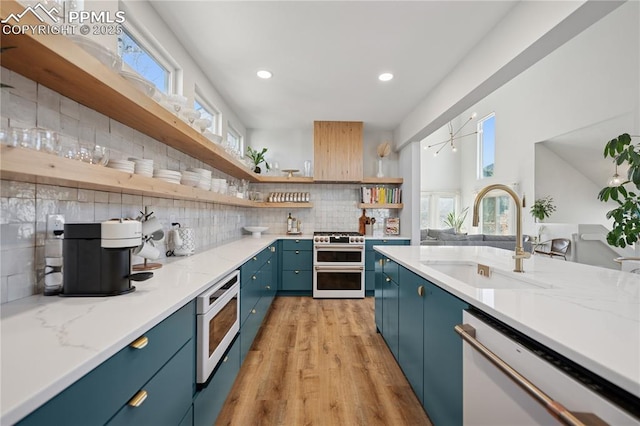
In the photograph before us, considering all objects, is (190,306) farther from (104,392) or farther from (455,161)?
(455,161)

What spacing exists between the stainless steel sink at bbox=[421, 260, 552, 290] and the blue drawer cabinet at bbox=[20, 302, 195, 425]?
61.4 inches

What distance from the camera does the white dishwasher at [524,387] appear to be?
0.57m

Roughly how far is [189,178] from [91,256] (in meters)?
1.11

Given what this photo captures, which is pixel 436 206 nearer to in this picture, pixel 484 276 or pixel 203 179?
pixel 484 276

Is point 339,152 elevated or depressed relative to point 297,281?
elevated

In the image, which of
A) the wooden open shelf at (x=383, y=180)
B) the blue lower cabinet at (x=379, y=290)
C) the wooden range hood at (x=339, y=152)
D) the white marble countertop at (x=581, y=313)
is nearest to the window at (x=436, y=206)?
the wooden open shelf at (x=383, y=180)

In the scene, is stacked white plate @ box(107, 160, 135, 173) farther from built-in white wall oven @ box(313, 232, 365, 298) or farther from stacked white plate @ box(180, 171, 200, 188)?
built-in white wall oven @ box(313, 232, 365, 298)

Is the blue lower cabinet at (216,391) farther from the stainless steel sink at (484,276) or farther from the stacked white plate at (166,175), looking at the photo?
the stainless steel sink at (484,276)

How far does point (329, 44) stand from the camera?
2.34m

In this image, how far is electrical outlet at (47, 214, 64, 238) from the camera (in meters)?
1.20

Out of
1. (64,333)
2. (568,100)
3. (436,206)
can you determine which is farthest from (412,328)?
(436,206)

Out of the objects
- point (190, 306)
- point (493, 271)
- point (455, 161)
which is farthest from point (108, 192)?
point (455, 161)

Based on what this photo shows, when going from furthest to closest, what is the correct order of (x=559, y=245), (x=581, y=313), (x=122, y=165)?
(x=559, y=245) < (x=122, y=165) < (x=581, y=313)

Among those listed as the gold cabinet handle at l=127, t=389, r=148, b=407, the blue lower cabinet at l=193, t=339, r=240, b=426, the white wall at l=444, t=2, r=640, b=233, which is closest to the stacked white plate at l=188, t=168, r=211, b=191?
the blue lower cabinet at l=193, t=339, r=240, b=426
